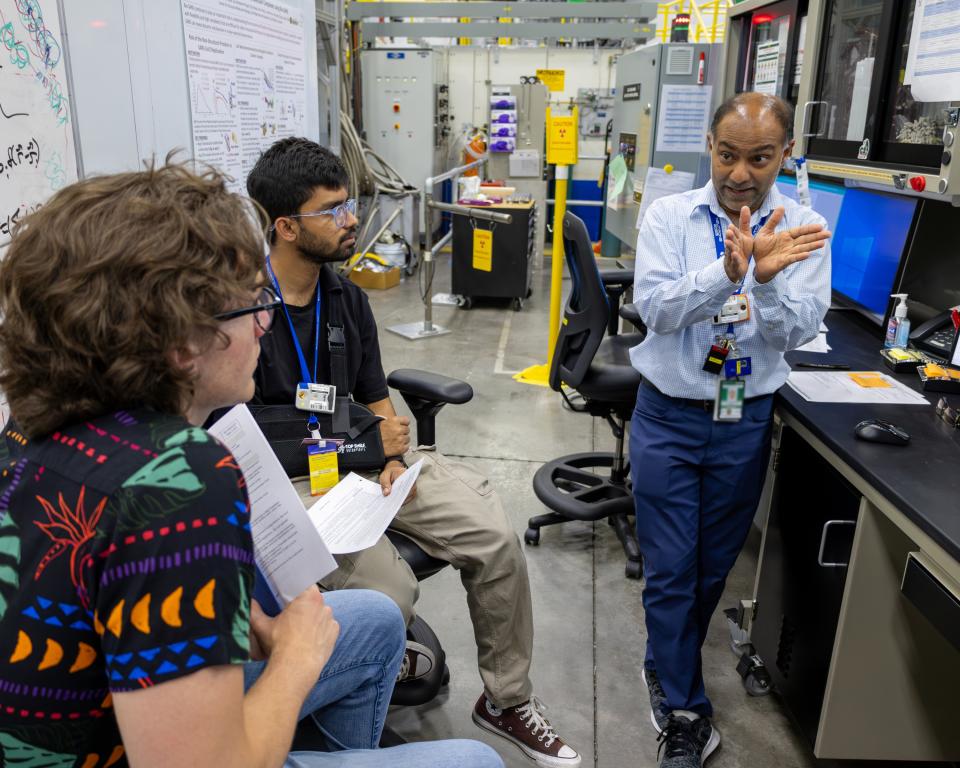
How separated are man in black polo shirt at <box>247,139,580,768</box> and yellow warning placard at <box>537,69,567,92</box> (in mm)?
→ 6444

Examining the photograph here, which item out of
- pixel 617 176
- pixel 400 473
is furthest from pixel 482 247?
pixel 400 473

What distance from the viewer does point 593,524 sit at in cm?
274

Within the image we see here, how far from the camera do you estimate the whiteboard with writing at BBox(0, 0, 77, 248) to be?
1.40 metres

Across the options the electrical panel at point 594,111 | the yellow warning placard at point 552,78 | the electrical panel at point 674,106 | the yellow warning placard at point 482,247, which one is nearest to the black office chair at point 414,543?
the electrical panel at point 674,106

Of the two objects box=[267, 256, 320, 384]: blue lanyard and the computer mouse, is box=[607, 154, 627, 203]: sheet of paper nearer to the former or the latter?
box=[267, 256, 320, 384]: blue lanyard

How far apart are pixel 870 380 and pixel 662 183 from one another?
6.16 ft

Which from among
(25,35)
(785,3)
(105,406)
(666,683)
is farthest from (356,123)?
(105,406)

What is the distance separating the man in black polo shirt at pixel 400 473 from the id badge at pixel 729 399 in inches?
20.8

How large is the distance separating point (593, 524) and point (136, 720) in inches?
88.4

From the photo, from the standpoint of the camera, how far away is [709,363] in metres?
1.58

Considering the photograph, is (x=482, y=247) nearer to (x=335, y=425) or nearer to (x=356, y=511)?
(x=335, y=425)

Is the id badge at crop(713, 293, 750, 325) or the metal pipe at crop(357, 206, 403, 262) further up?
the id badge at crop(713, 293, 750, 325)

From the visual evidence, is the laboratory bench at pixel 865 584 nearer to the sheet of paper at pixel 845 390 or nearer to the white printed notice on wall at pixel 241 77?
the sheet of paper at pixel 845 390

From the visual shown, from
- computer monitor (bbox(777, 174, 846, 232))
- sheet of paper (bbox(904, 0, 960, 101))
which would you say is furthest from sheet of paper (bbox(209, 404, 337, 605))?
computer monitor (bbox(777, 174, 846, 232))
